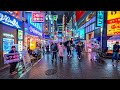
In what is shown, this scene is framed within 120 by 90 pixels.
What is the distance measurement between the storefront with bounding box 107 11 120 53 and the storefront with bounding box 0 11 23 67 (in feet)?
37.6

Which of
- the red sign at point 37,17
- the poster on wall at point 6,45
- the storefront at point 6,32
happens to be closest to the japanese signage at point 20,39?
the storefront at point 6,32

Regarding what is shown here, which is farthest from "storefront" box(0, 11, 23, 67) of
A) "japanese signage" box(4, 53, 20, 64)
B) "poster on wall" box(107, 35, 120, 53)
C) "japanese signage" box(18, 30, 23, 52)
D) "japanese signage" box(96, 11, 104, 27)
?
"poster on wall" box(107, 35, 120, 53)

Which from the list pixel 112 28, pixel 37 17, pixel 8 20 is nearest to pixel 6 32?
pixel 8 20

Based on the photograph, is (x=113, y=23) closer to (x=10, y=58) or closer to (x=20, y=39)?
(x=20, y=39)

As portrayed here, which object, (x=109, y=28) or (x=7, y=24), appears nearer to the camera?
(x=7, y=24)

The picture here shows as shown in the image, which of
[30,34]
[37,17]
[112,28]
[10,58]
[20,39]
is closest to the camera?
[10,58]

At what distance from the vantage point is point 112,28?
2394 cm

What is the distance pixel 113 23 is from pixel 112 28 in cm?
68
